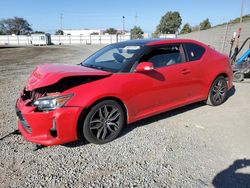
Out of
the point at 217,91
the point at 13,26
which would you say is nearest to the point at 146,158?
the point at 217,91

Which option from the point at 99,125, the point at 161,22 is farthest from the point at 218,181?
the point at 161,22

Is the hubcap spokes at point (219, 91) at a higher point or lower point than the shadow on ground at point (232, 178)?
higher

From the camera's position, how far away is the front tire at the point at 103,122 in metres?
3.34

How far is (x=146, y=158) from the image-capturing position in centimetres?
318

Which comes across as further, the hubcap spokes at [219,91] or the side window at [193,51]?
the hubcap spokes at [219,91]

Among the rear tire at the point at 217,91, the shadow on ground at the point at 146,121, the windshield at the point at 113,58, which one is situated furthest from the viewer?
the rear tire at the point at 217,91

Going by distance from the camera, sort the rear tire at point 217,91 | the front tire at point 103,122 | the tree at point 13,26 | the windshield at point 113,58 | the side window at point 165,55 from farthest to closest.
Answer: the tree at point 13,26 → the rear tire at point 217,91 → the side window at point 165,55 → the windshield at point 113,58 → the front tire at point 103,122

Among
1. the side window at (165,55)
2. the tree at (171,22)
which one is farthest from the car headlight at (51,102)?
→ the tree at (171,22)

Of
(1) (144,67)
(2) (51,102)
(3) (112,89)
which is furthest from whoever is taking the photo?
(1) (144,67)

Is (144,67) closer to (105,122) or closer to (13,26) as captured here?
(105,122)

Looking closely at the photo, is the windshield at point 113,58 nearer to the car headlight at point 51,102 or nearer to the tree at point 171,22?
the car headlight at point 51,102

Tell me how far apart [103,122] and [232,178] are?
6.09 feet

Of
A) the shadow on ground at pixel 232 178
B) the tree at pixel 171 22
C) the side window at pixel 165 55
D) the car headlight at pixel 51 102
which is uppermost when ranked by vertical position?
the tree at pixel 171 22

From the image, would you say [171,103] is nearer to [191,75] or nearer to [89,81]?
[191,75]
